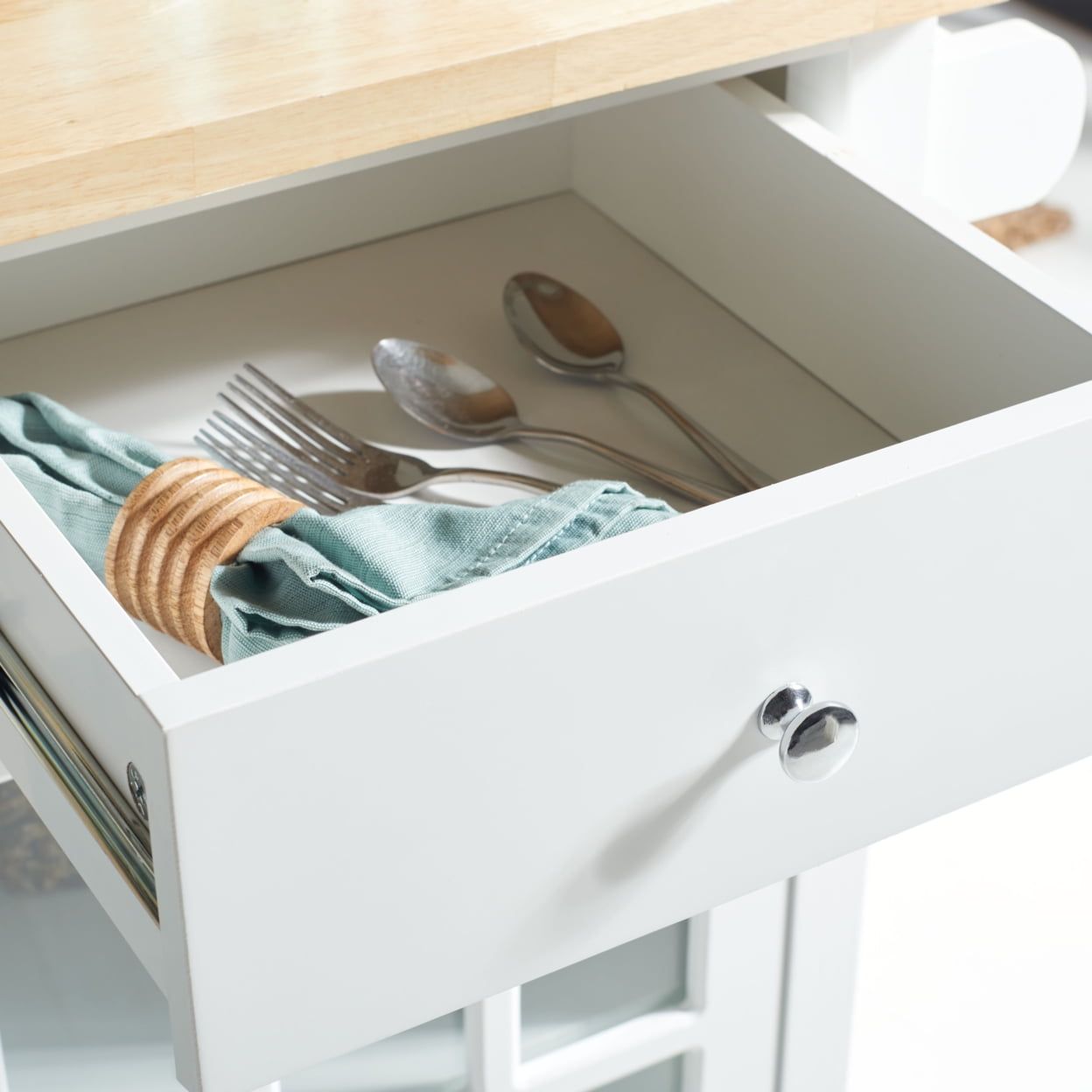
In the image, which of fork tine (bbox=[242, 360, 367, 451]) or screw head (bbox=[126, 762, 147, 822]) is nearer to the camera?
screw head (bbox=[126, 762, 147, 822])

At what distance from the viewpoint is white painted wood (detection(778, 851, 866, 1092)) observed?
0.73m

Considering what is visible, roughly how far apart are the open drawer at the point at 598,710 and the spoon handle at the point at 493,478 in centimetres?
13

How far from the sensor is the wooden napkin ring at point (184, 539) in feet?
1.69

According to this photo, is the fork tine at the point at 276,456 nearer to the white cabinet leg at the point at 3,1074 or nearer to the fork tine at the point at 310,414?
the fork tine at the point at 310,414

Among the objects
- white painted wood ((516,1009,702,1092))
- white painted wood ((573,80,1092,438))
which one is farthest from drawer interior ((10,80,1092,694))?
white painted wood ((516,1009,702,1092))

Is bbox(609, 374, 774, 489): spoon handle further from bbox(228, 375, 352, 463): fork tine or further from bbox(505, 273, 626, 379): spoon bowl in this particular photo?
bbox(228, 375, 352, 463): fork tine

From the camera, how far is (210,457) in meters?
0.66

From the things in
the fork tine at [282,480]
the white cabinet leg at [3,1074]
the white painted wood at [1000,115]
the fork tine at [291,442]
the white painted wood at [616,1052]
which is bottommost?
the white cabinet leg at [3,1074]

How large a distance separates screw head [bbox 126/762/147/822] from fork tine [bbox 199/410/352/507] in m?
0.22

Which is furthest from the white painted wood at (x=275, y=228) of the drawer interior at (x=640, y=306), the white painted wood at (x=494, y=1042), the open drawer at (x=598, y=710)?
the white painted wood at (x=494, y=1042)

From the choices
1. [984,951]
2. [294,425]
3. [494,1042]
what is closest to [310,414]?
[294,425]

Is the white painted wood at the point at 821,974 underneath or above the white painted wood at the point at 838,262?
underneath

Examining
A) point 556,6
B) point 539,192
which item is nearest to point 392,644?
point 556,6

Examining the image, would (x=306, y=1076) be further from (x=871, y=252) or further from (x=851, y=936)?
(x=871, y=252)
